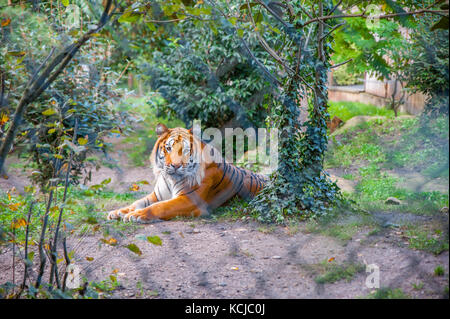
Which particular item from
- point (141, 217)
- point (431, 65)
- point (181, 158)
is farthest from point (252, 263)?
point (431, 65)

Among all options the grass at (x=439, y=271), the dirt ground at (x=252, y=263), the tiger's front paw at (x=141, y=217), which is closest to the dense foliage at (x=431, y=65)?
the dirt ground at (x=252, y=263)

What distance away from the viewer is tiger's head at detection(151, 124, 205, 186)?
11.6 feet

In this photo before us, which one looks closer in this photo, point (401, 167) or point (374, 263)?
point (374, 263)

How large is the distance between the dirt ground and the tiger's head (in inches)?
22.3

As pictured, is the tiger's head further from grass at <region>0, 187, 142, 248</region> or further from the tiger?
grass at <region>0, 187, 142, 248</region>

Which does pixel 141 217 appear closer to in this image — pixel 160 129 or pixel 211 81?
pixel 160 129

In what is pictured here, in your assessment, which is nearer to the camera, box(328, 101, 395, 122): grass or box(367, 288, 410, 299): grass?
box(367, 288, 410, 299): grass

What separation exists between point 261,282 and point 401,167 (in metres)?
2.67

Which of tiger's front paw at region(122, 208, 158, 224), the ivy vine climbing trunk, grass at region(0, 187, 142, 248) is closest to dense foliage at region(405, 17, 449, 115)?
the ivy vine climbing trunk

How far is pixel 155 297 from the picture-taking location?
2.08 metres

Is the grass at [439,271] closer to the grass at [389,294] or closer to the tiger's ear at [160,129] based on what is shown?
the grass at [389,294]

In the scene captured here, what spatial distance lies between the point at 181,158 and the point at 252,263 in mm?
1360
